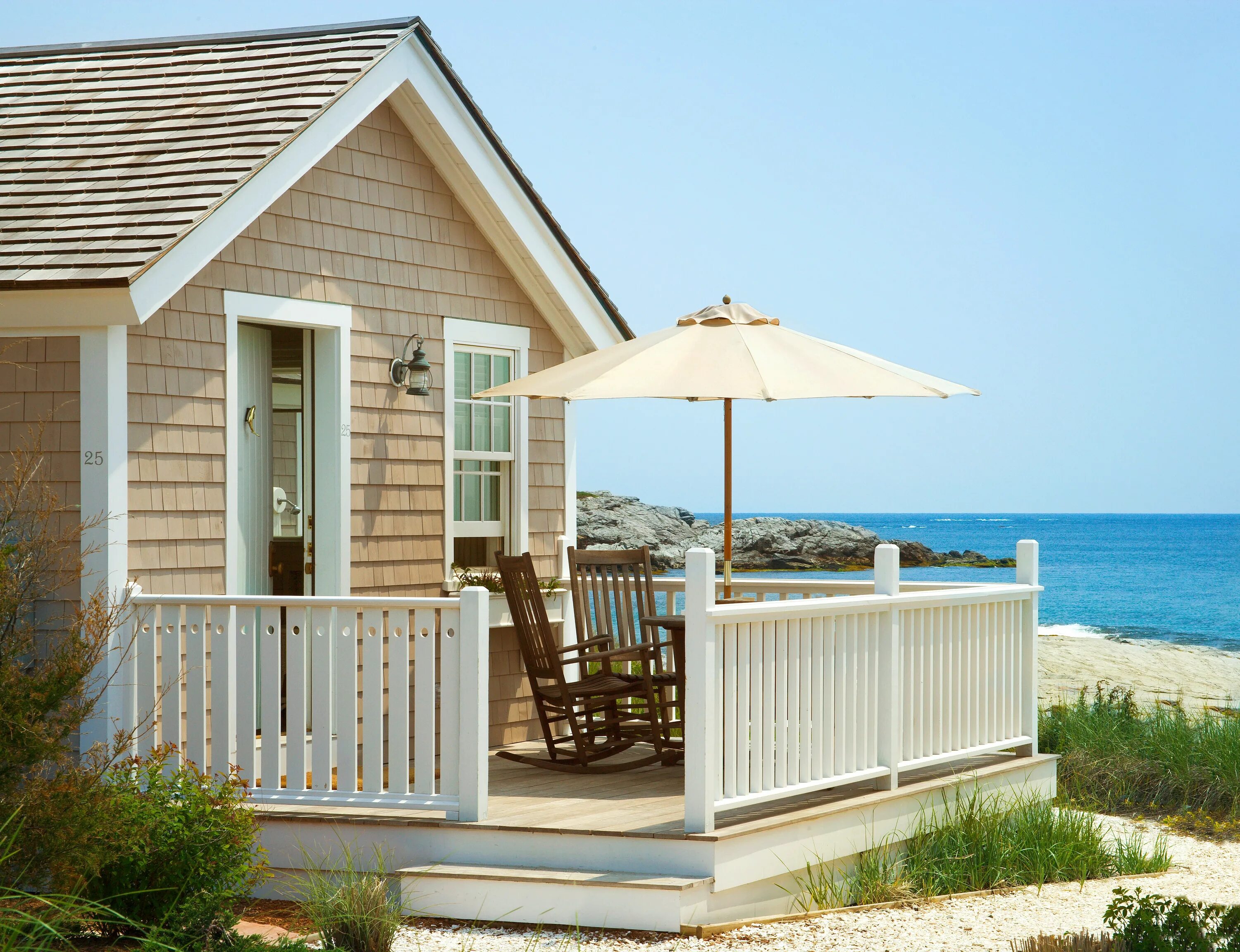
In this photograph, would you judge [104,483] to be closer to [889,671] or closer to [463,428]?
[463,428]

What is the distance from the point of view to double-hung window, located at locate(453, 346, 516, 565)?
8.55m

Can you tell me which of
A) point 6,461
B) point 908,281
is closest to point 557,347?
point 6,461

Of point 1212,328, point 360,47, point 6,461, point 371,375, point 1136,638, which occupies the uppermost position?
point 1212,328

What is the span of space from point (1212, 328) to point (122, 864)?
57011mm

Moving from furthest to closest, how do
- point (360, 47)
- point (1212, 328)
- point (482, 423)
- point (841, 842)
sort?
point (1212, 328) < point (482, 423) < point (360, 47) < point (841, 842)

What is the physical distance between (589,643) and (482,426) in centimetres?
195

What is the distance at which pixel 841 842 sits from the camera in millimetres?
6242

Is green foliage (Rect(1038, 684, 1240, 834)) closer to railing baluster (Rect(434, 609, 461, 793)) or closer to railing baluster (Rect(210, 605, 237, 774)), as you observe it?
railing baluster (Rect(434, 609, 461, 793))

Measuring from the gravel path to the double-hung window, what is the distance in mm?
3516

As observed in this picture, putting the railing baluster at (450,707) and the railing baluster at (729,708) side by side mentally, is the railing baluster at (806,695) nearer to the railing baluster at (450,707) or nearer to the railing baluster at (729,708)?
the railing baluster at (729,708)

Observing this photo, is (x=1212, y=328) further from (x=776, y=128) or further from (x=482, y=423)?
(x=482, y=423)

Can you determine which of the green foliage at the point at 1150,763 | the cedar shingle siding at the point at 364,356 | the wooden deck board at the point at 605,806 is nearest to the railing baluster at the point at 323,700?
the wooden deck board at the point at 605,806

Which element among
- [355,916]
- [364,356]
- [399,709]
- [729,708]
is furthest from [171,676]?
[729,708]

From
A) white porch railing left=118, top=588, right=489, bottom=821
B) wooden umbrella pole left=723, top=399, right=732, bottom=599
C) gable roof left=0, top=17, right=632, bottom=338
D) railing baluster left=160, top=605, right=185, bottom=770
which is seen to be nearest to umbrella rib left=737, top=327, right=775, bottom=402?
wooden umbrella pole left=723, top=399, right=732, bottom=599
